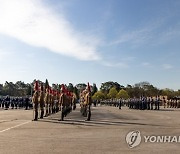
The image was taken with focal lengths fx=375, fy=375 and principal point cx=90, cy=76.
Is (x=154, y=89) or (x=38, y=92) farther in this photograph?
(x=154, y=89)

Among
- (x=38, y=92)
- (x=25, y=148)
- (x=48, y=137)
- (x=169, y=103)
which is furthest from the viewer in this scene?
(x=169, y=103)

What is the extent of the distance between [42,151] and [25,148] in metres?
0.85

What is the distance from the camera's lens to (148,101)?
59156mm

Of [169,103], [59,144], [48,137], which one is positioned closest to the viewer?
[59,144]

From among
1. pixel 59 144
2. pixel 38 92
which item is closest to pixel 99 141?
pixel 59 144

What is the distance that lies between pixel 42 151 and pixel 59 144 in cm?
154

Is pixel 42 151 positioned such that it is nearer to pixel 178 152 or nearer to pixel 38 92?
pixel 178 152

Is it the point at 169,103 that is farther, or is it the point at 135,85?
the point at 135,85

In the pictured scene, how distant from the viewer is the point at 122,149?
11641 mm

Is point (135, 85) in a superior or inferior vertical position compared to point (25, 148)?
superior

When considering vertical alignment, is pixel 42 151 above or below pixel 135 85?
below

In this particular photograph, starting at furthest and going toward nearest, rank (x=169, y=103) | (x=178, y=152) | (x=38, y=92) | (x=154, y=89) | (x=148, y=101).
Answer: (x=154, y=89) → (x=169, y=103) → (x=148, y=101) → (x=38, y=92) → (x=178, y=152)

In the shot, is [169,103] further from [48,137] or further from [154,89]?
[154,89]

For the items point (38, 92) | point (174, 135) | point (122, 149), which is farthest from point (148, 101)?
point (122, 149)
